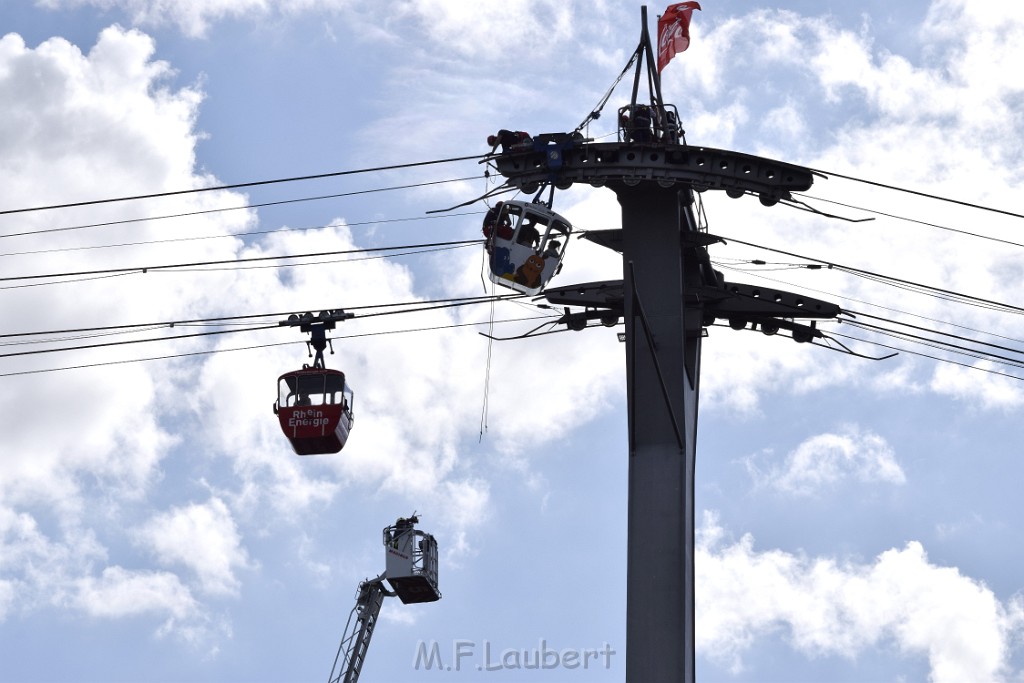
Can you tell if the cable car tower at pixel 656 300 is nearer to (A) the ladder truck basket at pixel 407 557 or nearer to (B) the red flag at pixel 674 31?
(B) the red flag at pixel 674 31

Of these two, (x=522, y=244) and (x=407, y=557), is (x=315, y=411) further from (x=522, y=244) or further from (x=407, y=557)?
(x=407, y=557)

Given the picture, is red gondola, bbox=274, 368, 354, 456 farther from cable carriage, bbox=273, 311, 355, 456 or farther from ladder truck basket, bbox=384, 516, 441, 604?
ladder truck basket, bbox=384, 516, 441, 604

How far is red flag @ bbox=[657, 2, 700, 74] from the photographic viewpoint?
184 ft

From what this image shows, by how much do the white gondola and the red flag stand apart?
20.7 feet

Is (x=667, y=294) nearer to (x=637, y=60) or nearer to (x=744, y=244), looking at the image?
(x=744, y=244)

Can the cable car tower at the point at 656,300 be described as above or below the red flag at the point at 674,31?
below

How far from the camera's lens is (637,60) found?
55969 millimetres

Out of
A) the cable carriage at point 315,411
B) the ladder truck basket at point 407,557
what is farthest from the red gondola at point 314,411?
the ladder truck basket at point 407,557

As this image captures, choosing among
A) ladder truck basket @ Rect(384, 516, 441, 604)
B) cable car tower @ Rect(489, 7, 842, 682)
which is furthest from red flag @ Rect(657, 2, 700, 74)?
ladder truck basket @ Rect(384, 516, 441, 604)

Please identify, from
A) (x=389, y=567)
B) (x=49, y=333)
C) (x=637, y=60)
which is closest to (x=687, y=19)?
(x=637, y=60)

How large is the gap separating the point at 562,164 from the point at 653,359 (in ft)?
18.7

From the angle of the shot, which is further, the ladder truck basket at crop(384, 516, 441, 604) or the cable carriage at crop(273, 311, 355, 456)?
the ladder truck basket at crop(384, 516, 441, 604)

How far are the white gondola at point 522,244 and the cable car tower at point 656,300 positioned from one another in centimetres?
130

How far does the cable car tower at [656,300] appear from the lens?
5275 cm
